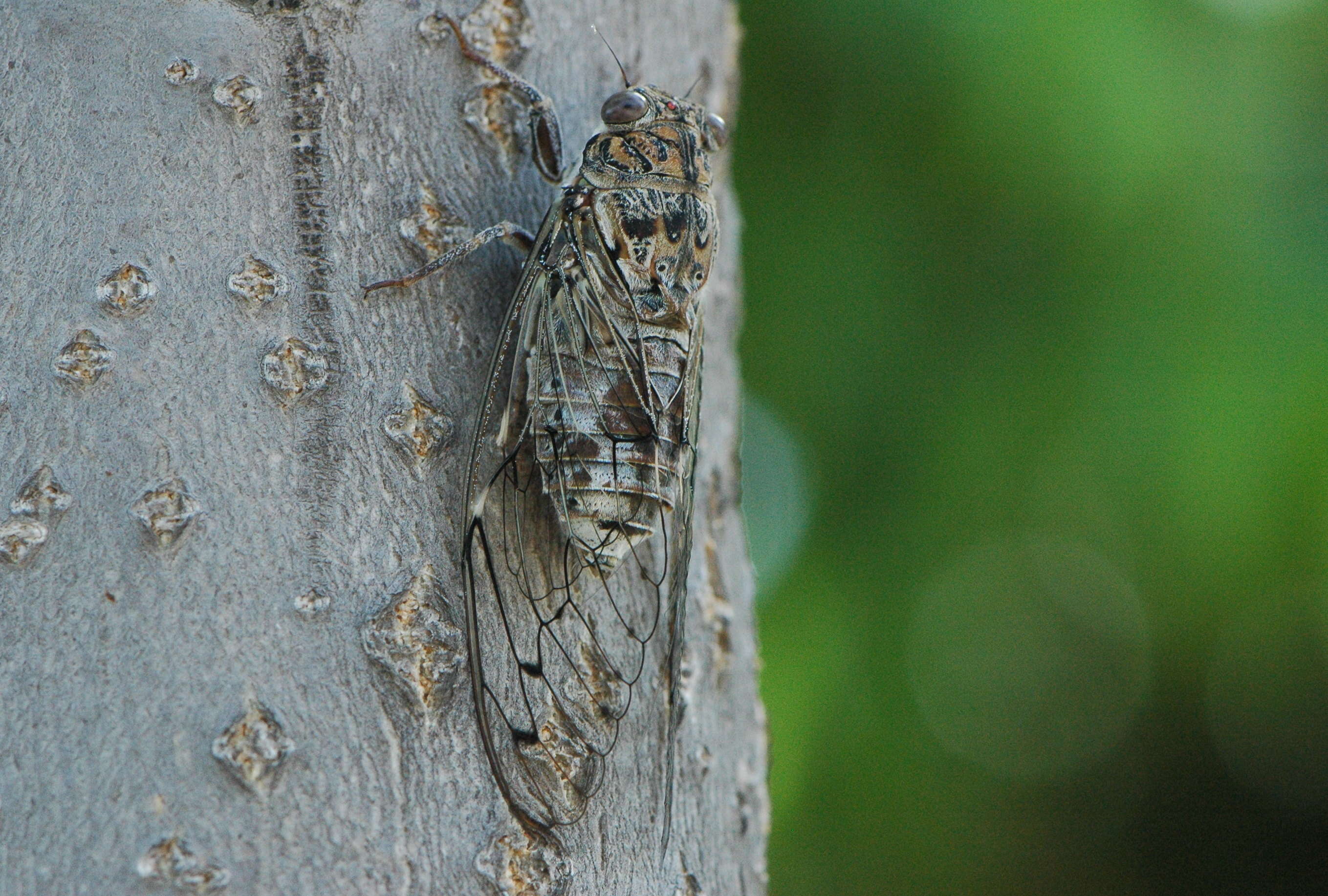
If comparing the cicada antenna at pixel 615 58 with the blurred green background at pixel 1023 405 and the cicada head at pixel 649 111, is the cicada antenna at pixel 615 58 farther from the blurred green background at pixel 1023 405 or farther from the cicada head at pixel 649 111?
the blurred green background at pixel 1023 405

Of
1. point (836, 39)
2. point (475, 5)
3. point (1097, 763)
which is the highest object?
point (836, 39)

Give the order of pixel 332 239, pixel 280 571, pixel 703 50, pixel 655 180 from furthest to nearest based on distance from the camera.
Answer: pixel 703 50 < pixel 655 180 < pixel 332 239 < pixel 280 571

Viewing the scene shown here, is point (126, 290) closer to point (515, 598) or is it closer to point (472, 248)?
point (472, 248)

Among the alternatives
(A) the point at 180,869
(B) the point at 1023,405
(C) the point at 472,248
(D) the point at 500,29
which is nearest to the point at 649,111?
(D) the point at 500,29

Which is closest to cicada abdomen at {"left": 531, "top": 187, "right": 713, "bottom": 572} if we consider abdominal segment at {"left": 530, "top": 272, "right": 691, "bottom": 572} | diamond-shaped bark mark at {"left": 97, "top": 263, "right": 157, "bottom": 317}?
abdominal segment at {"left": 530, "top": 272, "right": 691, "bottom": 572}

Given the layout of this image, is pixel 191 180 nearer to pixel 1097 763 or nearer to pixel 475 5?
pixel 475 5

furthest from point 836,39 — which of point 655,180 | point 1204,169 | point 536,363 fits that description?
point 536,363
